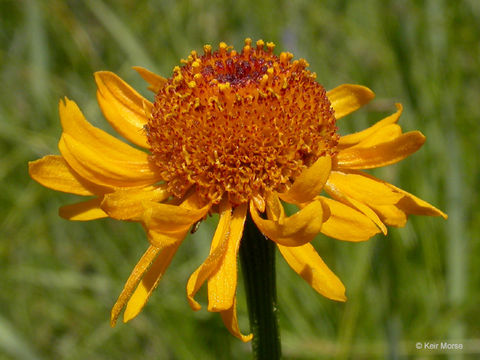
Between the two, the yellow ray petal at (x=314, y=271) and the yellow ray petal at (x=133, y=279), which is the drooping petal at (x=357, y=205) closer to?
the yellow ray petal at (x=314, y=271)

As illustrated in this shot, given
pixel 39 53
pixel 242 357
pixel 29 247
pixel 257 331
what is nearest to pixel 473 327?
pixel 242 357

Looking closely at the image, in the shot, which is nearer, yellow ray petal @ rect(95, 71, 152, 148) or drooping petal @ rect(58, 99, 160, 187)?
drooping petal @ rect(58, 99, 160, 187)

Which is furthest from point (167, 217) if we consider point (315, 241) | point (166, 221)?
point (315, 241)

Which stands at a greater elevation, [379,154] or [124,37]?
[124,37]

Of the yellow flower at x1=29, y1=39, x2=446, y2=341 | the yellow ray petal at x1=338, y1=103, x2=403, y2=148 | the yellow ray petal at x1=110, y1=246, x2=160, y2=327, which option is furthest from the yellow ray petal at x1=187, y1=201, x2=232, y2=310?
the yellow ray petal at x1=338, y1=103, x2=403, y2=148

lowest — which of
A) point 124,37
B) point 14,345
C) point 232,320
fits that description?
point 14,345

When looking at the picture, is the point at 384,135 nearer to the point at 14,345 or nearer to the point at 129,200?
the point at 129,200

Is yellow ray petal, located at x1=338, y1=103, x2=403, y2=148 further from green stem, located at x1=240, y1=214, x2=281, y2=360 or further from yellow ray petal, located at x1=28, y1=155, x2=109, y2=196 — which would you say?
yellow ray petal, located at x1=28, y1=155, x2=109, y2=196

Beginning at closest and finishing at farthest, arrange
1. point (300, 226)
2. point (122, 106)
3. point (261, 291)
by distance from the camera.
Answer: point (300, 226), point (261, 291), point (122, 106)
